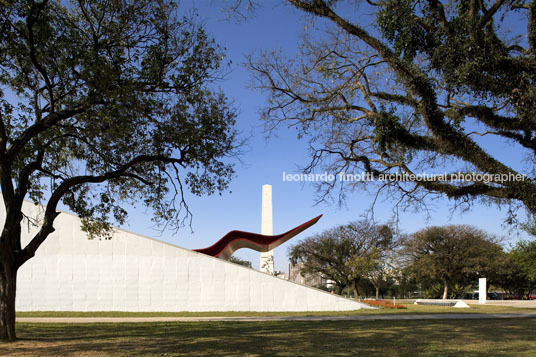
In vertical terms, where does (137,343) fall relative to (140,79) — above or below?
below

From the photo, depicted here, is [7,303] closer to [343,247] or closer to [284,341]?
[284,341]

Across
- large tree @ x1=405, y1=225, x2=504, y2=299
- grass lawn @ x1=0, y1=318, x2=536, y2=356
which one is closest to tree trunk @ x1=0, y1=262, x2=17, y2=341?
grass lawn @ x1=0, y1=318, x2=536, y2=356

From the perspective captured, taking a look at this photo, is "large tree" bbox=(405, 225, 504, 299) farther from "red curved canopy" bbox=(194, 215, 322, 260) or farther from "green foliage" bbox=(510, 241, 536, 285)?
"red curved canopy" bbox=(194, 215, 322, 260)

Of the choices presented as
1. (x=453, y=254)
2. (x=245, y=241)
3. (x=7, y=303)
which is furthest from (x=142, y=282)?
(x=453, y=254)

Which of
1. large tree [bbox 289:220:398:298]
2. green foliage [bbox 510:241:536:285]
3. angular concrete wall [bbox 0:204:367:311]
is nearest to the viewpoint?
angular concrete wall [bbox 0:204:367:311]

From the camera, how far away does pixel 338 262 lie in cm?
4581

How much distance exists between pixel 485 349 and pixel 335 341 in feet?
11.3

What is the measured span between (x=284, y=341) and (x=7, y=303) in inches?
274

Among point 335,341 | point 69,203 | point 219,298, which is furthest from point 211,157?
point 219,298

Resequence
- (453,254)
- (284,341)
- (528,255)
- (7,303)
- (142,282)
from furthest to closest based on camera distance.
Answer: (453,254)
(528,255)
(142,282)
(284,341)
(7,303)

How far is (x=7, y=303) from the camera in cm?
1052

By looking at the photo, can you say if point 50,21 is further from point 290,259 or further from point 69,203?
point 290,259

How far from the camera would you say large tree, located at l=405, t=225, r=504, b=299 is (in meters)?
50.6

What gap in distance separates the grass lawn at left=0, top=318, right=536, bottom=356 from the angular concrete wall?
8832 mm
